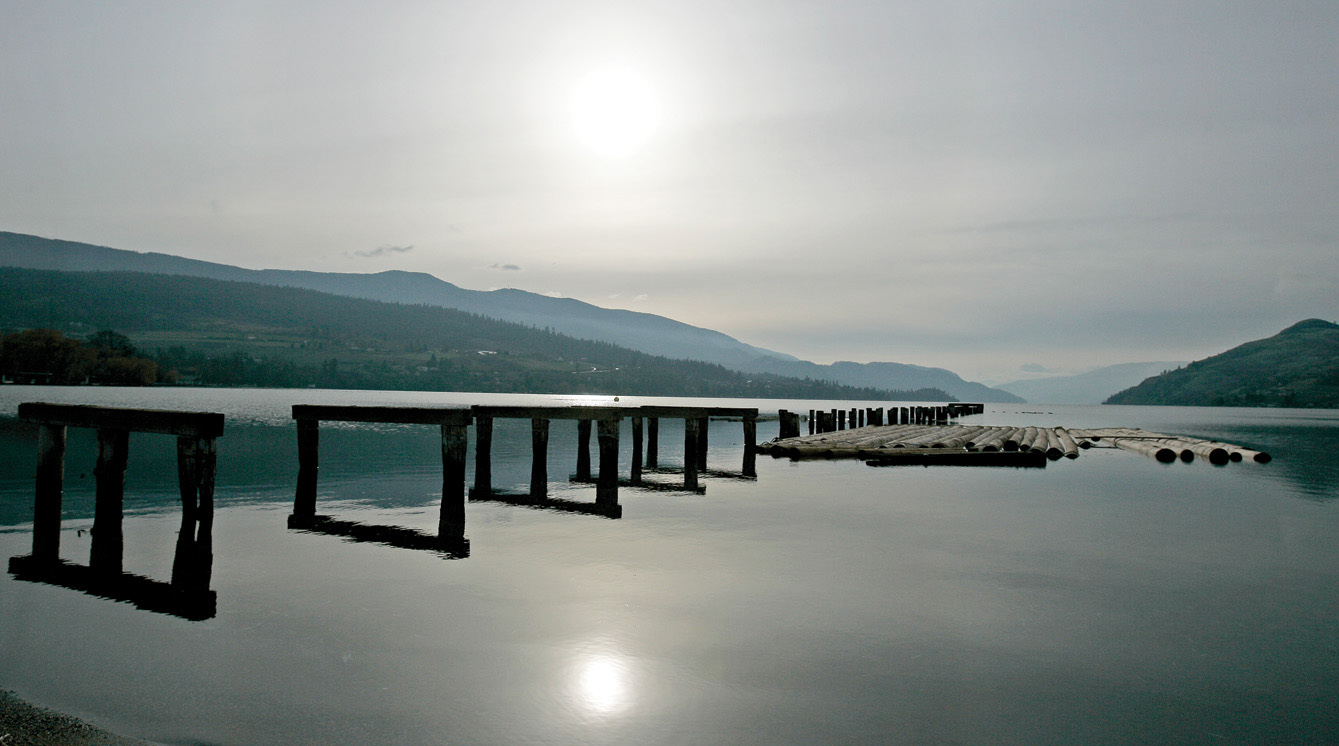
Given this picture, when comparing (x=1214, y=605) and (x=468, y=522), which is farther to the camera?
(x=468, y=522)

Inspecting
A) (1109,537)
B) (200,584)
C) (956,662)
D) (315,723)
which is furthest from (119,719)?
(1109,537)

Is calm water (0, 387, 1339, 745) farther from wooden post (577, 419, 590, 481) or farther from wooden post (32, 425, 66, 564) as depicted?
wooden post (577, 419, 590, 481)

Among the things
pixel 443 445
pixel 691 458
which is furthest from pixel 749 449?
pixel 443 445

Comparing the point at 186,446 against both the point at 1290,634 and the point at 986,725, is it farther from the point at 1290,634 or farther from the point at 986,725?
the point at 1290,634

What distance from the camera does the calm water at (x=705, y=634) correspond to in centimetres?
810

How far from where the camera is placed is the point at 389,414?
58.9 ft

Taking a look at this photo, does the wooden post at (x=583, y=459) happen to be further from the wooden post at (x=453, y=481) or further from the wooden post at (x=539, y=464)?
the wooden post at (x=453, y=481)

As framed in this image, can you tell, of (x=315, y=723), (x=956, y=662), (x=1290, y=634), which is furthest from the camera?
(x=1290, y=634)

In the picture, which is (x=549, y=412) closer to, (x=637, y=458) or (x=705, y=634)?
(x=637, y=458)

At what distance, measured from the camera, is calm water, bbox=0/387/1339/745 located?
8102 mm

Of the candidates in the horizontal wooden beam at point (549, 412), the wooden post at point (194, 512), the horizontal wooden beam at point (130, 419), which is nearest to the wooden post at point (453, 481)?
the wooden post at point (194, 512)

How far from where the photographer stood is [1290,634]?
460 inches

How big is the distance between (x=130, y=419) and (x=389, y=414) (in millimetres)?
6072

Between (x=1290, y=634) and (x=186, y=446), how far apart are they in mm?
17012
